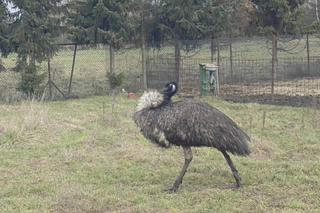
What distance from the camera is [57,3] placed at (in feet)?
45.3

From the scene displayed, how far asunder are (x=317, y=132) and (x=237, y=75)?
28.4 ft

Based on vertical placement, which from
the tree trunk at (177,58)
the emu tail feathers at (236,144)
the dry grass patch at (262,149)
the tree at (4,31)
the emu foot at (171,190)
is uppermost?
the tree at (4,31)

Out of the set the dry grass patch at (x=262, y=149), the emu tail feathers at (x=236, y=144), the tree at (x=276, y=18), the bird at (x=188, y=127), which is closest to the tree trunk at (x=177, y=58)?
the tree at (x=276, y=18)

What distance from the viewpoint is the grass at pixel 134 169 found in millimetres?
4863

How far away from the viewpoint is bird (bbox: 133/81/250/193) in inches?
202

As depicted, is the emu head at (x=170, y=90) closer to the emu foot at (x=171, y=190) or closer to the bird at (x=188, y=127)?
the bird at (x=188, y=127)

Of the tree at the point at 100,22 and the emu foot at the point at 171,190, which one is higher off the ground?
the tree at the point at 100,22

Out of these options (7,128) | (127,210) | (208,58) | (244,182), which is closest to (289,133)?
(244,182)

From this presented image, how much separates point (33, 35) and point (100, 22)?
233 cm

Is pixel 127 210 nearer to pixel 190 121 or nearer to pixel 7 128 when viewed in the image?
pixel 190 121

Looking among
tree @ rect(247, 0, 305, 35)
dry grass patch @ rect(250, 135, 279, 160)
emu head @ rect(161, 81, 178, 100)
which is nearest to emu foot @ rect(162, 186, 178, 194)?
emu head @ rect(161, 81, 178, 100)

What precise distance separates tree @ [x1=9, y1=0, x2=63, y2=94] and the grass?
10.6ft

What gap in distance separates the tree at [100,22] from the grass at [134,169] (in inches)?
191

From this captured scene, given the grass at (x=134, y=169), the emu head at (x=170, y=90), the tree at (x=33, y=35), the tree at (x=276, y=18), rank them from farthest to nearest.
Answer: the tree at (x=276, y=18) → the tree at (x=33, y=35) → the emu head at (x=170, y=90) → the grass at (x=134, y=169)
